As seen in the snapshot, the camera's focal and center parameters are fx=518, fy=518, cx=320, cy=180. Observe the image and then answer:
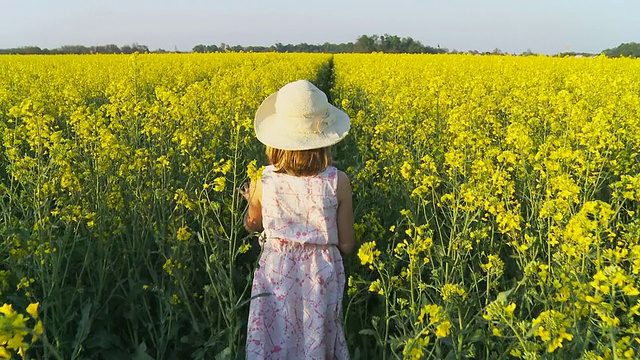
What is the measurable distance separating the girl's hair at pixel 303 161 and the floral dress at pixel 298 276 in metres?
0.03

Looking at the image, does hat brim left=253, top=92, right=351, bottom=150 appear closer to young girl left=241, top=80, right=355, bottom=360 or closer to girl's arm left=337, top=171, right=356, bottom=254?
young girl left=241, top=80, right=355, bottom=360

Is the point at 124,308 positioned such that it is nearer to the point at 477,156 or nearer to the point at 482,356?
the point at 482,356

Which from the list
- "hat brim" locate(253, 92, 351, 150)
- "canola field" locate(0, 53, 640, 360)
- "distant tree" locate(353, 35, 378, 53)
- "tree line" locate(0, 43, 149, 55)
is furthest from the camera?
"distant tree" locate(353, 35, 378, 53)

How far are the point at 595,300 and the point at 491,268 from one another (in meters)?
0.55

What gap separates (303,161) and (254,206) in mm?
373

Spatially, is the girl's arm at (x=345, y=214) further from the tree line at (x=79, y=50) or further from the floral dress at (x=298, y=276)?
the tree line at (x=79, y=50)

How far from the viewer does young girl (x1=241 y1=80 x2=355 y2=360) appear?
231 centimetres

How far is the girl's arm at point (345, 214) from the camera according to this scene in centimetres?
239

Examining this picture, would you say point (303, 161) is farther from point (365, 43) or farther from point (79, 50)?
point (365, 43)

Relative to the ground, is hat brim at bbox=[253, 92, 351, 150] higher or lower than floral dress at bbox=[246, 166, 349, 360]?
higher

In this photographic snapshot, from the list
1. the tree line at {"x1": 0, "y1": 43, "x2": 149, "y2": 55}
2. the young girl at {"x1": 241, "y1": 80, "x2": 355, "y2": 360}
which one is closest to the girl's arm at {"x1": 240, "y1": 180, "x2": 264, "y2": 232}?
the young girl at {"x1": 241, "y1": 80, "x2": 355, "y2": 360}

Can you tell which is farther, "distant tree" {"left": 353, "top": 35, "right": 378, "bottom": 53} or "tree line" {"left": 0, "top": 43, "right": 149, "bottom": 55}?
"distant tree" {"left": 353, "top": 35, "right": 378, "bottom": 53}

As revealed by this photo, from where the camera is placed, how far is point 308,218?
2355 mm

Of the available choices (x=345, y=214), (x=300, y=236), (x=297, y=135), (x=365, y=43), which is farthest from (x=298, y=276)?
(x=365, y=43)
